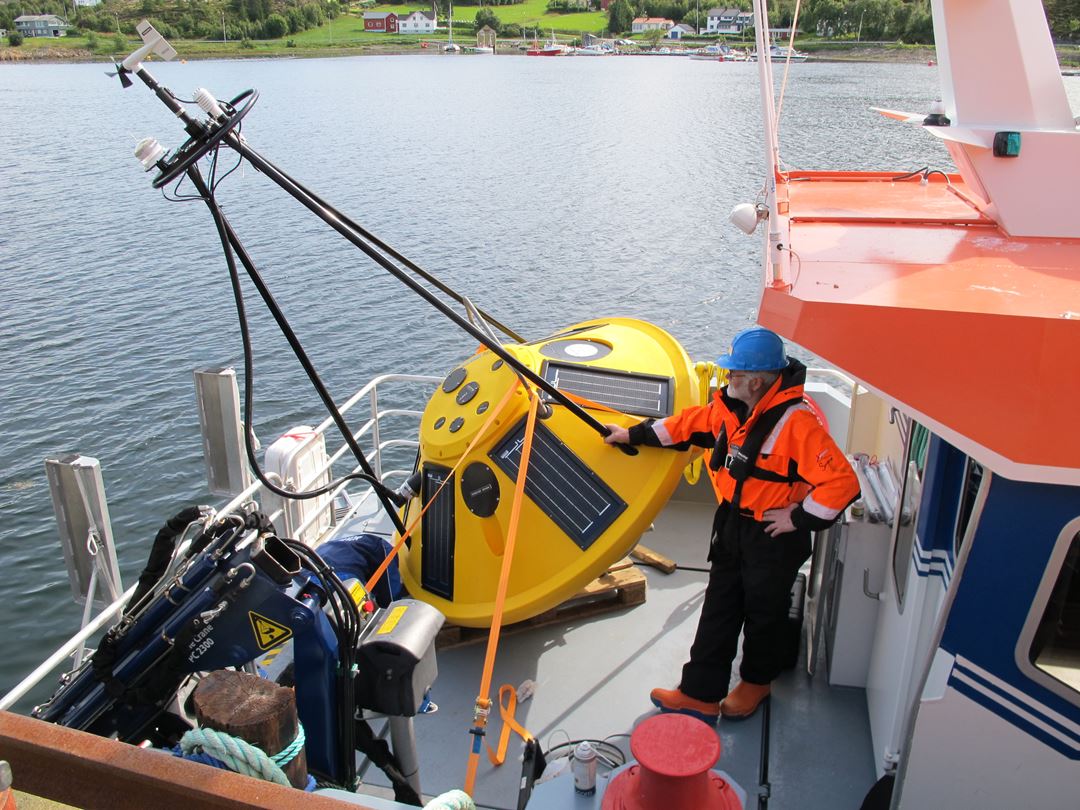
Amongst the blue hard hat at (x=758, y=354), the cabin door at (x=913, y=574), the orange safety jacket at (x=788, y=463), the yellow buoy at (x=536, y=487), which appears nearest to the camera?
the cabin door at (x=913, y=574)

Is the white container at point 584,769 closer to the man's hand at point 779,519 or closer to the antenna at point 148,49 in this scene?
the man's hand at point 779,519

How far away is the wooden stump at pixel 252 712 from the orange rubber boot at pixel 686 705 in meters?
2.20

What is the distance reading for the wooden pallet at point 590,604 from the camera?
4.91m

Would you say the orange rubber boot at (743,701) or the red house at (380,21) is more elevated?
the red house at (380,21)

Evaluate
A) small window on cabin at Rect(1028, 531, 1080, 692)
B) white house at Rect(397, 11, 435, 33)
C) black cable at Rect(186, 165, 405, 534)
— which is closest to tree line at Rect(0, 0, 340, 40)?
black cable at Rect(186, 165, 405, 534)

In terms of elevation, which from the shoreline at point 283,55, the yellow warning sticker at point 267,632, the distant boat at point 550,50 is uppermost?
the distant boat at point 550,50

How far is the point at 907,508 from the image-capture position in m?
3.96

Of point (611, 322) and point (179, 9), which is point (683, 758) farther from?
point (179, 9)

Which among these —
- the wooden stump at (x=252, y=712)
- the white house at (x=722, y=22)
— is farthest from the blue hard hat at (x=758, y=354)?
the white house at (x=722, y=22)

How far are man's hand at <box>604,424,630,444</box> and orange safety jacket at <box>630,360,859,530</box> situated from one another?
1.90ft

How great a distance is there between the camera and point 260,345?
1488 cm

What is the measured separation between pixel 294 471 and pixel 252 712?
9.81ft

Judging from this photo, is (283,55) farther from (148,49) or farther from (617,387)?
(148,49)

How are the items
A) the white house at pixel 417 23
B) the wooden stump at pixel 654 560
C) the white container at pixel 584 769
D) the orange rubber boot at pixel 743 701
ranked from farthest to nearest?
the white house at pixel 417 23, the wooden stump at pixel 654 560, the orange rubber boot at pixel 743 701, the white container at pixel 584 769
